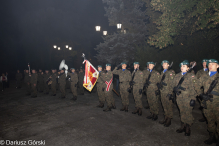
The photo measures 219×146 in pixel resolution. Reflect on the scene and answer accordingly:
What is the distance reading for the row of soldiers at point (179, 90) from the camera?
3855 mm

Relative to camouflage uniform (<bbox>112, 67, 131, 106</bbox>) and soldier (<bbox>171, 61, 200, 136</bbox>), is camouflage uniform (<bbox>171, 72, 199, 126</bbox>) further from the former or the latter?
camouflage uniform (<bbox>112, 67, 131, 106</bbox>)

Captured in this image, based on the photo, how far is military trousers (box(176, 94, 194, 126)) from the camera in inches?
171

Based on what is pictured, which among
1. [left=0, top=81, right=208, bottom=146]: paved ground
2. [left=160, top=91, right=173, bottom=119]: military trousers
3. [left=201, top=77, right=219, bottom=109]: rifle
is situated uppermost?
[left=201, top=77, right=219, bottom=109]: rifle

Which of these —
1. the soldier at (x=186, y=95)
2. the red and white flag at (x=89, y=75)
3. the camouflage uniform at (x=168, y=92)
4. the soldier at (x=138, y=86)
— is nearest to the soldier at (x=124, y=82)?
the soldier at (x=138, y=86)

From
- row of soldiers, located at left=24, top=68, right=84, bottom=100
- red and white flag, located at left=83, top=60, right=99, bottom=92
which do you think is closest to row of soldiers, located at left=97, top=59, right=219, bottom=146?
red and white flag, located at left=83, top=60, right=99, bottom=92

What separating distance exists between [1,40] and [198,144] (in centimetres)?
2916

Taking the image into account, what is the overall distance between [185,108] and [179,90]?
1.85ft

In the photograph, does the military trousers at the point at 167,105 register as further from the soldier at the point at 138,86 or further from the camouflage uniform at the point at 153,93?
the soldier at the point at 138,86

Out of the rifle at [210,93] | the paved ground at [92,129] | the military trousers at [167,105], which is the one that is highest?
the rifle at [210,93]

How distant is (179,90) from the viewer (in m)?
4.50

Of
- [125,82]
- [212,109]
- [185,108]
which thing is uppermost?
[125,82]

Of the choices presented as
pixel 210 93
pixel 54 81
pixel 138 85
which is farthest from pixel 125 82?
pixel 54 81

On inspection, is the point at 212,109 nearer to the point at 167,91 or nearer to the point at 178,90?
the point at 178,90

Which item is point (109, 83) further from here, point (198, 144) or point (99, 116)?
point (198, 144)
